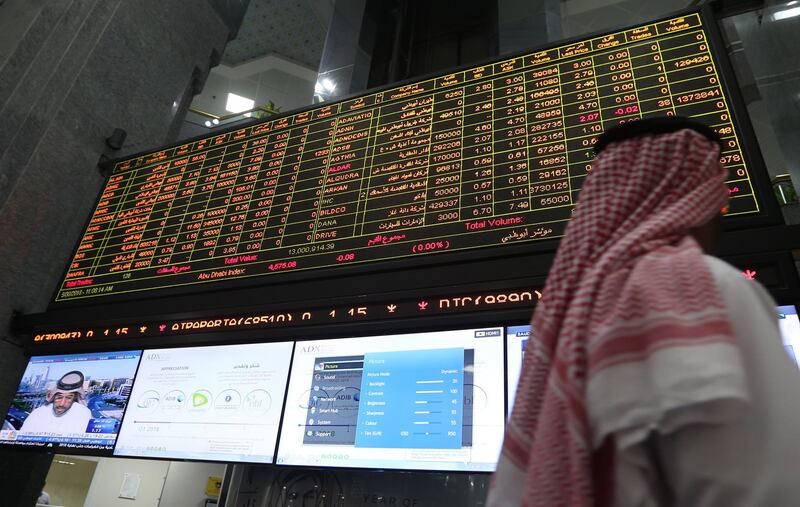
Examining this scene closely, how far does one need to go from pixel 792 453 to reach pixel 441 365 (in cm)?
181

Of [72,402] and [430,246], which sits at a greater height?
[430,246]

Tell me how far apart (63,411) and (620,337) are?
3532 millimetres

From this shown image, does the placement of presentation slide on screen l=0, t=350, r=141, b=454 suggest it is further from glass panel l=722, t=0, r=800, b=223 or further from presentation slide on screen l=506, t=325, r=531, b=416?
glass panel l=722, t=0, r=800, b=223

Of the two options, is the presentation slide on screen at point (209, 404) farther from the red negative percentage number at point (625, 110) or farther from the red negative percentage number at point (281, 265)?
the red negative percentage number at point (625, 110)

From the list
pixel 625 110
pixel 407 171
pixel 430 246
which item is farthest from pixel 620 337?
pixel 407 171

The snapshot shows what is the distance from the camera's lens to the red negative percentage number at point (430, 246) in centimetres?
276

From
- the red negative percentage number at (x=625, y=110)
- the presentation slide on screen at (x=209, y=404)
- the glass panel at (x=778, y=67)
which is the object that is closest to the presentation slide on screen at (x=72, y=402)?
the presentation slide on screen at (x=209, y=404)

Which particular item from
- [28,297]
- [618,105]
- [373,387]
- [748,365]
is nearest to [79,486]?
[28,297]

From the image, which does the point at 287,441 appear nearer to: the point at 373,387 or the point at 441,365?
the point at 373,387

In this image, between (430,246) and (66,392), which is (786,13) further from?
(66,392)

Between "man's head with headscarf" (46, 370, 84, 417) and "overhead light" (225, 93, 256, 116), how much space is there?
366 inches

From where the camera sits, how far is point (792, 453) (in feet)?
2.22

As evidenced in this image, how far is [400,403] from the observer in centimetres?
242

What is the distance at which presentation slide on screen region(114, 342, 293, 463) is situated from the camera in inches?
105
